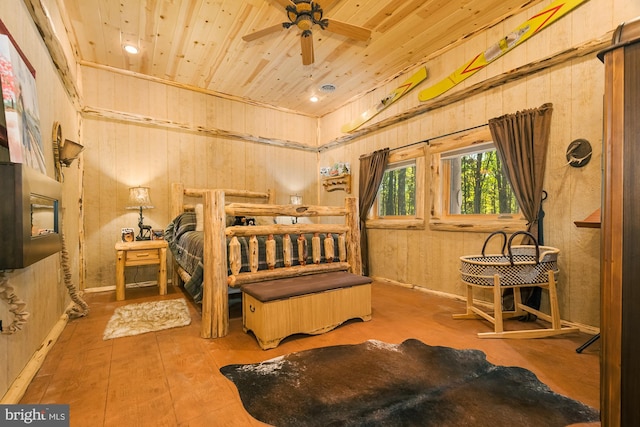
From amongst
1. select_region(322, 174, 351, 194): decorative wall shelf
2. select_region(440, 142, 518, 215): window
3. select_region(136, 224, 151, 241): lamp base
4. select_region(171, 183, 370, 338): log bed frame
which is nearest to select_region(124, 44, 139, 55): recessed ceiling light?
select_region(136, 224, 151, 241): lamp base

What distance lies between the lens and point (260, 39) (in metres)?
3.06

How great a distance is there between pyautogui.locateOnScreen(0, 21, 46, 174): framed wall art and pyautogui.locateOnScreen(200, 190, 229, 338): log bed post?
1008 mm

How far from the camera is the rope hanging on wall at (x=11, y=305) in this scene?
4.17 ft

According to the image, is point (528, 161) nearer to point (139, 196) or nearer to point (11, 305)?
point (11, 305)

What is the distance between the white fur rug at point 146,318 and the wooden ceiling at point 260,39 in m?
2.80

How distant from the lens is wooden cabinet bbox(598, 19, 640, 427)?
899mm

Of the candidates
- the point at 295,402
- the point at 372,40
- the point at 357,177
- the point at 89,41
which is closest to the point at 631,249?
the point at 295,402

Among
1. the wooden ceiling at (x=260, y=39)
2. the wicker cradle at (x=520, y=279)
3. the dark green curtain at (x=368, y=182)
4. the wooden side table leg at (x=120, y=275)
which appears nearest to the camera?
the wicker cradle at (x=520, y=279)

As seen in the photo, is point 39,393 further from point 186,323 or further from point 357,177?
point 357,177

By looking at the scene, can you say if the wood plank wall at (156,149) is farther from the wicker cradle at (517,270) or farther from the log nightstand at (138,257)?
the wicker cradle at (517,270)

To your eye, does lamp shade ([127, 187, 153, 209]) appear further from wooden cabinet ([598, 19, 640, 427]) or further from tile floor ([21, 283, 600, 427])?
wooden cabinet ([598, 19, 640, 427])

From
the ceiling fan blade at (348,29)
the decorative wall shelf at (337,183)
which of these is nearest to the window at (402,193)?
the decorative wall shelf at (337,183)
